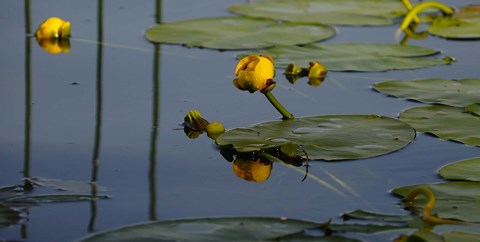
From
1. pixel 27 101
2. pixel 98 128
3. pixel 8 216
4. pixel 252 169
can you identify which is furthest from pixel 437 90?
pixel 8 216

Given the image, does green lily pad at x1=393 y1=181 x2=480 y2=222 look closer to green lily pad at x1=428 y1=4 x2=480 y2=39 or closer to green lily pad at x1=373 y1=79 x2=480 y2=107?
green lily pad at x1=373 y1=79 x2=480 y2=107

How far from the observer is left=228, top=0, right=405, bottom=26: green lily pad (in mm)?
3824

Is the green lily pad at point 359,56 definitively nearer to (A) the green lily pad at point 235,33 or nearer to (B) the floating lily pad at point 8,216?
(A) the green lily pad at point 235,33

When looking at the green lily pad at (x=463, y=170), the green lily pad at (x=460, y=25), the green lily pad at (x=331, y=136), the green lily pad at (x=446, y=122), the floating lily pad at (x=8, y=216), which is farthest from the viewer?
the green lily pad at (x=460, y=25)

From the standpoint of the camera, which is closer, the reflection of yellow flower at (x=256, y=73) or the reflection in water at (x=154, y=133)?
the reflection in water at (x=154, y=133)

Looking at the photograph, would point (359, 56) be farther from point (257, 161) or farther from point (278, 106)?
point (257, 161)

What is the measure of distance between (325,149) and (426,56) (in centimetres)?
110

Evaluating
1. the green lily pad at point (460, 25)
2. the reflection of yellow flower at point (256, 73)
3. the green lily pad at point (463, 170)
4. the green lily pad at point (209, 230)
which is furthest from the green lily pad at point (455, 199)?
the green lily pad at point (460, 25)

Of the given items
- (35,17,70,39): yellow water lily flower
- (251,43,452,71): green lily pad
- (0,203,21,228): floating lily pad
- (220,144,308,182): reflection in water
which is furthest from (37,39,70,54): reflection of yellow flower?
(0,203,21,228): floating lily pad

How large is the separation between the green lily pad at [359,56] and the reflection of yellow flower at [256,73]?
735mm

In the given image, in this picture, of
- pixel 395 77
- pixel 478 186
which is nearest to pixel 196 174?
pixel 478 186

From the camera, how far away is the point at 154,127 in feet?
8.52

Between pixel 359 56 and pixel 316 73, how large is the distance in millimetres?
209

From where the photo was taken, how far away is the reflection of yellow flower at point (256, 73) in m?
2.39
